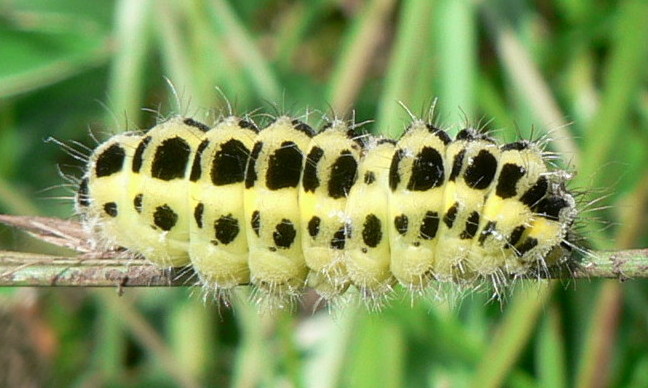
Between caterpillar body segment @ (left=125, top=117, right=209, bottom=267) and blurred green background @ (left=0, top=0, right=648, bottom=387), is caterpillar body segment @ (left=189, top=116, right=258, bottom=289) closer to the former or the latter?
caterpillar body segment @ (left=125, top=117, right=209, bottom=267)

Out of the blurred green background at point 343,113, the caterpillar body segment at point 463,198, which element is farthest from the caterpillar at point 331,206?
the blurred green background at point 343,113

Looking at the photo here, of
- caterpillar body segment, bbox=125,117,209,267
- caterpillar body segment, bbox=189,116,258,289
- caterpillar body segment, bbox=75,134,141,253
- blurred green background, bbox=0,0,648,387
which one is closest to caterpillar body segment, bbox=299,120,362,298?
caterpillar body segment, bbox=189,116,258,289

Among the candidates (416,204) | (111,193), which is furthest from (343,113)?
(416,204)

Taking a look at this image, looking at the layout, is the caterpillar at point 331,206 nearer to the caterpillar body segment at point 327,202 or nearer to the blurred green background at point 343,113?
the caterpillar body segment at point 327,202

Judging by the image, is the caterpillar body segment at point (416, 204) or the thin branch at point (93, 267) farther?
the caterpillar body segment at point (416, 204)

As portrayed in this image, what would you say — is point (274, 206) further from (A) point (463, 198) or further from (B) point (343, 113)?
(B) point (343, 113)

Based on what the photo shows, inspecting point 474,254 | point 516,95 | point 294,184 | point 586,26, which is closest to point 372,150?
point 294,184
